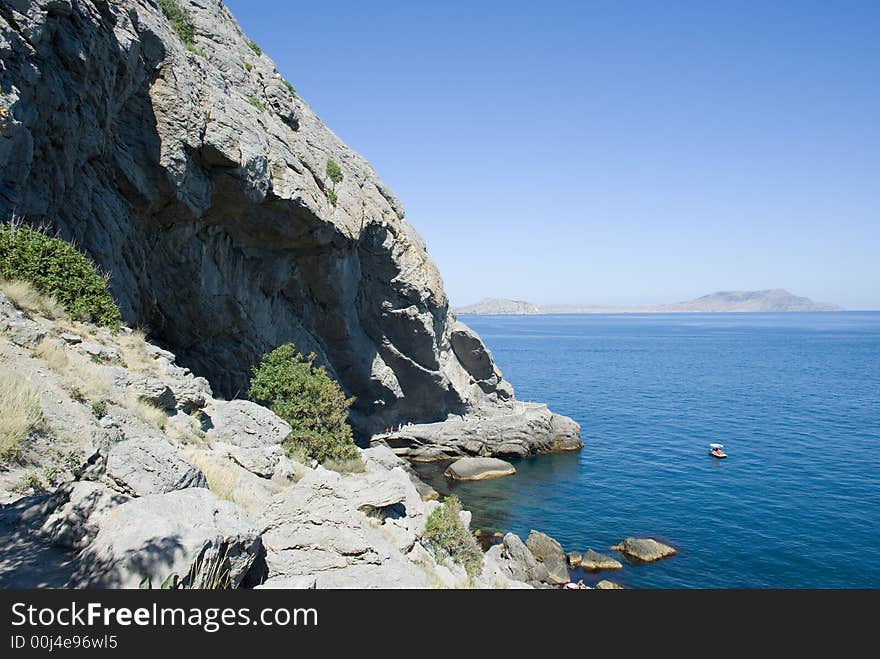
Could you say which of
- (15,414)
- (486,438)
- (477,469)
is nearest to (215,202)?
(15,414)

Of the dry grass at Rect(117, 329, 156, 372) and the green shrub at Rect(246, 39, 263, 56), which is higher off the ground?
the green shrub at Rect(246, 39, 263, 56)

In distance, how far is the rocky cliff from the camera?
64.0 feet

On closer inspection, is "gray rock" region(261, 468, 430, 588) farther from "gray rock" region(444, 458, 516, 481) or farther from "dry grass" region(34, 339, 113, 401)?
"gray rock" region(444, 458, 516, 481)

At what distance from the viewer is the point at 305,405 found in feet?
84.5

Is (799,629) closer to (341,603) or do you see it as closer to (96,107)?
(341,603)

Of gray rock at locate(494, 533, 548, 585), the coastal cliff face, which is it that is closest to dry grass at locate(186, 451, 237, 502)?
the coastal cliff face

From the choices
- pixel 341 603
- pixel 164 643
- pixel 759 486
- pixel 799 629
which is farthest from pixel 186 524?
pixel 759 486

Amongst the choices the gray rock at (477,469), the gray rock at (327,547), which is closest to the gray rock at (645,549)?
the gray rock at (477,469)

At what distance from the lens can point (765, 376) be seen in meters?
91.1

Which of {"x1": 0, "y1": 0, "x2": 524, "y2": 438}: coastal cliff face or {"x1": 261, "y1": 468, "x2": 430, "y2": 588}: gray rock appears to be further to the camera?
{"x1": 0, "y1": 0, "x2": 524, "y2": 438}: coastal cliff face

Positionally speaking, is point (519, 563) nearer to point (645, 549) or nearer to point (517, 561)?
point (517, 561)

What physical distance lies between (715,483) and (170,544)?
44.1 metres

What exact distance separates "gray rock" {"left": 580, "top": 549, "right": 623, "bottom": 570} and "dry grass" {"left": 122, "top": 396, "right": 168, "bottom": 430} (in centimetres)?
2470

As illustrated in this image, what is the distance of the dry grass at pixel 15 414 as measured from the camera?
368 inches
